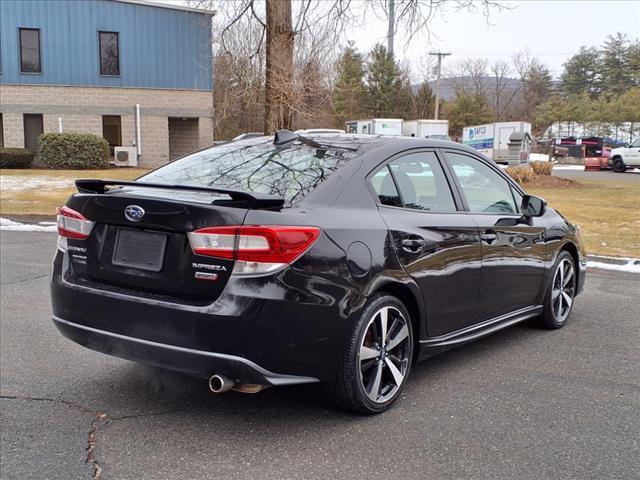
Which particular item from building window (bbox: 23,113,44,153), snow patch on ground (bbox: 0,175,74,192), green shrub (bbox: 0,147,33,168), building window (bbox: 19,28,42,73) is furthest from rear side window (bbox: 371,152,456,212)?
building window (bbox: 23,113,44,153)

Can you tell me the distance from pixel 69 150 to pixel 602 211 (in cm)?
2165

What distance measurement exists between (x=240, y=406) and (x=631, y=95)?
2194 inches

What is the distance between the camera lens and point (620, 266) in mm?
8719

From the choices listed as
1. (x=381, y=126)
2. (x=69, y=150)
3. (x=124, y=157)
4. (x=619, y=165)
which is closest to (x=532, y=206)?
(x=69, y=150)

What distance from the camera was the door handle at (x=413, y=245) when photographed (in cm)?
387

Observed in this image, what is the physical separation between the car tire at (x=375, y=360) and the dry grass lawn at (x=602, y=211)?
6.63 meters

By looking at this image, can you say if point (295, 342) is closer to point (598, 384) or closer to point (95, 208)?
point (95, 208)

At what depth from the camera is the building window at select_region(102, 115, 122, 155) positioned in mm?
31583

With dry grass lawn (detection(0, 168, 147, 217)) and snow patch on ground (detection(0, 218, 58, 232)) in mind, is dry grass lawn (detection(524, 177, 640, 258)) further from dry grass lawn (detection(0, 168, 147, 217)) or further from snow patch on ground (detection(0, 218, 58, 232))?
dry grass lawn (detection(0, 168, 147, 217))

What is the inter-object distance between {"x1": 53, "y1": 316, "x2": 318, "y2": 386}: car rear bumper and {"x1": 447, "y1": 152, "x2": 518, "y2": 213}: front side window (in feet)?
6.58

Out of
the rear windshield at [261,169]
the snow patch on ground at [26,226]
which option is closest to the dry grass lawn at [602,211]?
the rear windshield at [261,169]

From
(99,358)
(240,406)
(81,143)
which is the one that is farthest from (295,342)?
(81,143)

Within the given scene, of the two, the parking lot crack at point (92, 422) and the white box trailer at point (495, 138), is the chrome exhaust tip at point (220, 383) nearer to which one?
the parking lot crack at point (92, 422)

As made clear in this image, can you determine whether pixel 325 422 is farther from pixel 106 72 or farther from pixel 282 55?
pixel 106 72
